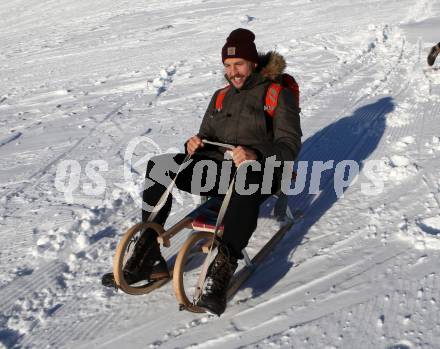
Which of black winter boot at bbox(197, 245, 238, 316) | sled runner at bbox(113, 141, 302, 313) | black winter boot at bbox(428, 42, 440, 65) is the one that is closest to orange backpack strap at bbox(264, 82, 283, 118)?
sled runner at bbox(113, 141, 302, 313)

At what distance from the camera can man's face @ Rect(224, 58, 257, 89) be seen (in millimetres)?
3730

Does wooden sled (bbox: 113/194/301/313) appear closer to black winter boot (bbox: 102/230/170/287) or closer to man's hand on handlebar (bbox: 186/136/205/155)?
black winter boot (bbox: 102/230/170/287)

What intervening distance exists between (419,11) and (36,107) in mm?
8995

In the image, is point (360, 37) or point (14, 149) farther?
point (360, 37)

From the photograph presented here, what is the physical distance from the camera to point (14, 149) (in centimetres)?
636

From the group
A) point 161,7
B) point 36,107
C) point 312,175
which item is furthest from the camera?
point 161,7

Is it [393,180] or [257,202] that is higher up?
[257,202]

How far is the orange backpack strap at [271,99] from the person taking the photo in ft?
12.1

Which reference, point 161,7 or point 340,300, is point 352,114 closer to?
point 340,300

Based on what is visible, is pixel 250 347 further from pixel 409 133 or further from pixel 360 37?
pixel 360 37

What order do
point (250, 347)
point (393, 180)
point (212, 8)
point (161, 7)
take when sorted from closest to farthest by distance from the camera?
point (250, 347), point (393, 180), point (212, 8), point (161, 7)

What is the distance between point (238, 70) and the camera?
376 cm

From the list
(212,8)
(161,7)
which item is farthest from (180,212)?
(161,7)

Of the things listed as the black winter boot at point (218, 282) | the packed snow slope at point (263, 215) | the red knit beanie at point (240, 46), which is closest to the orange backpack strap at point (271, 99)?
the red knit beanie at point (240, 46)
